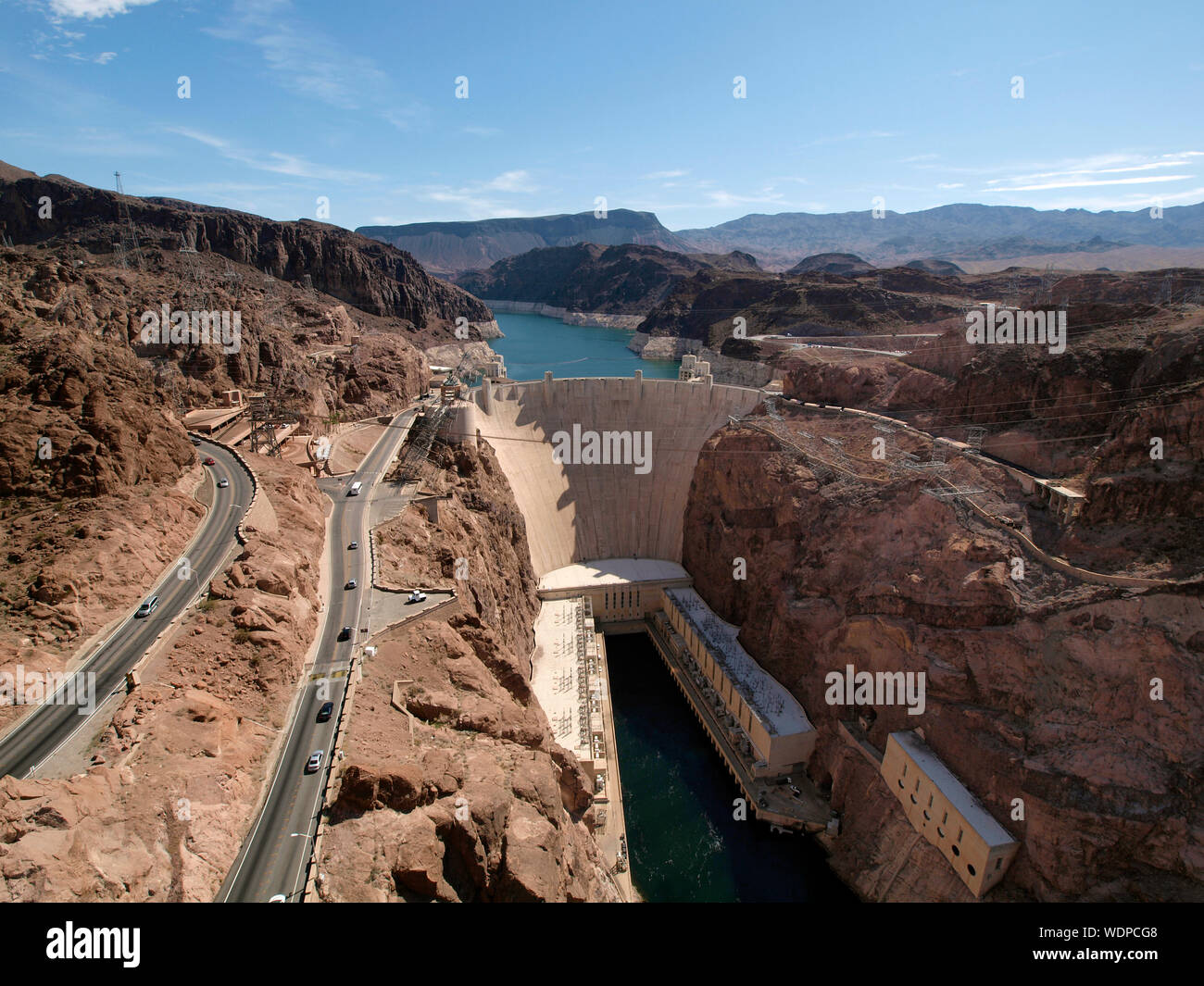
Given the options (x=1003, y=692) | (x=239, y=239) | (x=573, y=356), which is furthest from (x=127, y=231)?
(x=1003, y=692)

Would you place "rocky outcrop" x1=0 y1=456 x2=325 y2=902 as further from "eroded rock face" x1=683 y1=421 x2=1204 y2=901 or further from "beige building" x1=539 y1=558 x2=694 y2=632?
"eroded rock face" x1=683 y1=421 x2=1204 y2=901

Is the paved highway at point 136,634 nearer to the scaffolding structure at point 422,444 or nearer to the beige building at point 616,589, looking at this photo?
the scaffolding structure at point 422,444

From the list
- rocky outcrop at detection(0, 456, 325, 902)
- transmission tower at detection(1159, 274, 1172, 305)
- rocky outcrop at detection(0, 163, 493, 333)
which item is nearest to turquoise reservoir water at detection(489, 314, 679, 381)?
rocky outcrop at detection(0, 163, 493, 333)

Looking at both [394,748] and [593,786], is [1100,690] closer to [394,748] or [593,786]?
[593,786]

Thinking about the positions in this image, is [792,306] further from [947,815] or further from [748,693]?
[947,815]

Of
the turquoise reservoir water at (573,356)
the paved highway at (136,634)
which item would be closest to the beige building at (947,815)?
the paved highway at (136,634)

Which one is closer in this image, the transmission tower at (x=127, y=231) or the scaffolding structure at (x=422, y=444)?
the scaffolding structure at (x=422, y=444)
